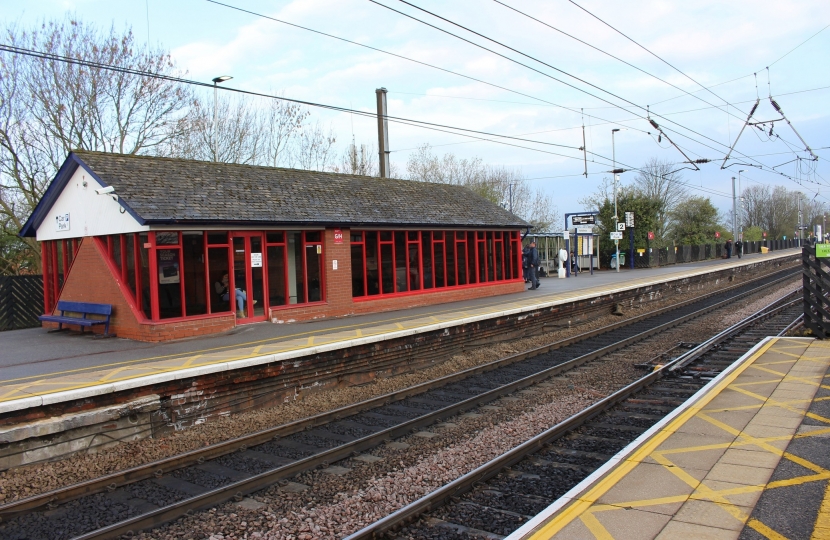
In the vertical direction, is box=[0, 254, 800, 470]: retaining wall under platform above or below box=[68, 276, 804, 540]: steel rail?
above

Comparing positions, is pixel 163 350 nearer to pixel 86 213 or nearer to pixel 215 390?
pixel 215 390

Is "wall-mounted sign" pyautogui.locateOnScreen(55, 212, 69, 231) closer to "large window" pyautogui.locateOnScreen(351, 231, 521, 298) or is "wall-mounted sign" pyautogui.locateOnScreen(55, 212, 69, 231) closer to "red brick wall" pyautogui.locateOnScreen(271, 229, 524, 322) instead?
"red brick wall" pyautogui.locateOnScreen(271, 229, 524, 322)

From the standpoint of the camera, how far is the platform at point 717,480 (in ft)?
13.9

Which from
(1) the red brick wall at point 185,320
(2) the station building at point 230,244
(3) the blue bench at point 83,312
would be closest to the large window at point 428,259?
(2) the station building at point 230,244

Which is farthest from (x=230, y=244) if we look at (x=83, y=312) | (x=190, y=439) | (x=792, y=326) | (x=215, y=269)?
(x=792, y=326)

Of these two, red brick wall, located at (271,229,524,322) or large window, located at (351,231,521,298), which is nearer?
red brick wall, located at (271,229,524,322)

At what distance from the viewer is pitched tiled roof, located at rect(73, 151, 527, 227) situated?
43.8ft

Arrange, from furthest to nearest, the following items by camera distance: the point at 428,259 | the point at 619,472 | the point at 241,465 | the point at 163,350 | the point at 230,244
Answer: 1. the point at 428,259
2. the point at 230,244
3. the point at 163,350
4. the point at 241,465
5. the point at 619,472

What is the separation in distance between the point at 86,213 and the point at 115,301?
8.15 feet

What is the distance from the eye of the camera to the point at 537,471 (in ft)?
20.9

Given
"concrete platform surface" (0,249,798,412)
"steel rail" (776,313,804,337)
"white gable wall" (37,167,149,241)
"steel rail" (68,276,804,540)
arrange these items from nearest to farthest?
1. "steel rail" (68,276,804,540)
2. "concrete platform surface" (0,249,798,412)
3. "white gable wall" (37,167,149,241)
4. "steel rail" (776,313,804,337)

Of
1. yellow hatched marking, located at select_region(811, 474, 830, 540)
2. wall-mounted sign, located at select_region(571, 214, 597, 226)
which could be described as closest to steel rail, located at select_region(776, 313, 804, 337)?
yellow hatched marking, located at select_region(811, 474, 830, 540)

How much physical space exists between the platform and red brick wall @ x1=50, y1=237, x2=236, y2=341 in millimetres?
10171

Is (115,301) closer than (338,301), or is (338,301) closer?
(115,301)
